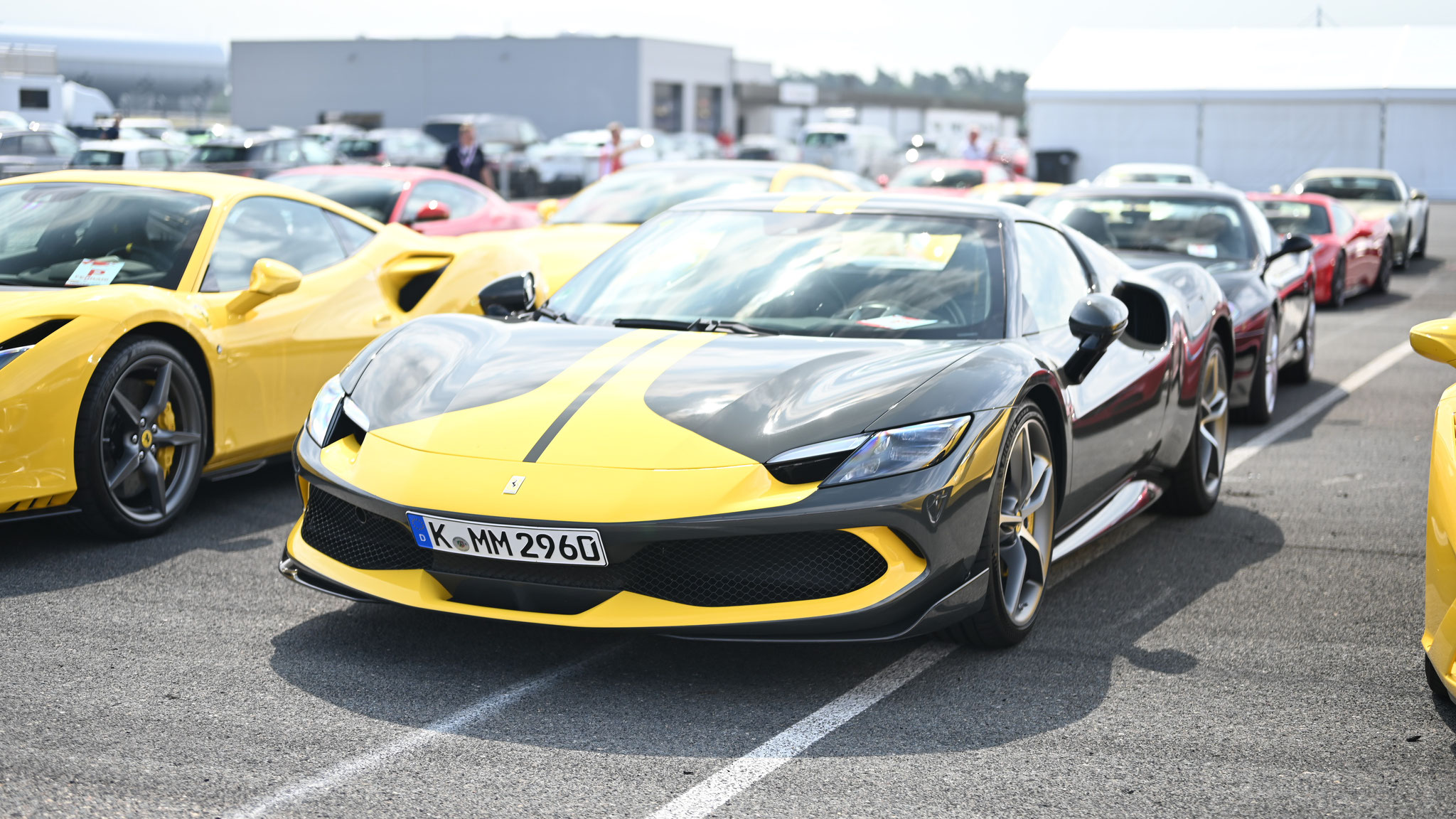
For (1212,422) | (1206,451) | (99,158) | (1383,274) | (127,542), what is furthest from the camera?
(99,158)

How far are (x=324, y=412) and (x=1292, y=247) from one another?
6.44 metres

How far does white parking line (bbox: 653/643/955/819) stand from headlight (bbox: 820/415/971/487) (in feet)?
1.76

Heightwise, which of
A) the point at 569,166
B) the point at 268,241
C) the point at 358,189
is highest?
the point at 569,166

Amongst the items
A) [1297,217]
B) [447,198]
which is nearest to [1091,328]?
[447,198]

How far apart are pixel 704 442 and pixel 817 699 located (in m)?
0.67

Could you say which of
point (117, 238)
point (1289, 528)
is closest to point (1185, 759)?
point (1289, 528)

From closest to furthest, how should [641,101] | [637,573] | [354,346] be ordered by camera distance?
[637,573] < [354,346] < [641,101]

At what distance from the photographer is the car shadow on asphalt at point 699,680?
328 cm

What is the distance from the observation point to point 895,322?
4336 millimetres

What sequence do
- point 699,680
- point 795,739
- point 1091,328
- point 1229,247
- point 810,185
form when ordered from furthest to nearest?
point 810,185 < point 1229,247 < point 1091,328 < point 699,680 < point 795,739

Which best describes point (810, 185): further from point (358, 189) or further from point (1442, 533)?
point (1442, 533)

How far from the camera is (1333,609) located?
14.4ft

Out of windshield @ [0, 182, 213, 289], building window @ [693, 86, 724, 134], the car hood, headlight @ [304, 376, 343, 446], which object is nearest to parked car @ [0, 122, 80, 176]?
windshield @ [0, 182, 213, 289]

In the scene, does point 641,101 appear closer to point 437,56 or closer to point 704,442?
point 437,56
